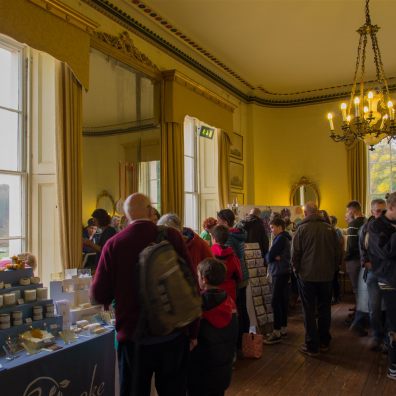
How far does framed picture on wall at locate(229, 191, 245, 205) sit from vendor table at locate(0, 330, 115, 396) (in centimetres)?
598

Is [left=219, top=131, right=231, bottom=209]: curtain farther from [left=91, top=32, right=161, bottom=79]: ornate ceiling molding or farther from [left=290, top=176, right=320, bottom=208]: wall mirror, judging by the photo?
[left=290, top=176, right=320, bottom=208]: wall mirror

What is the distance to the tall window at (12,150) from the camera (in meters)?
4.37

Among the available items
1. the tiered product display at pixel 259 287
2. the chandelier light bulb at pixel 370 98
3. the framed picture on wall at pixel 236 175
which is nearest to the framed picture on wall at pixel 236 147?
the framed picture on wall at pixel 236 175

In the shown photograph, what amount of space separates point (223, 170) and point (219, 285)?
5.59 metres

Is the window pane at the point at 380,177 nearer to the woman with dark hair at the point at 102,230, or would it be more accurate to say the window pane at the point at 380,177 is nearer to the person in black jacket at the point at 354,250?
the person in black jacket at the point at 354,250

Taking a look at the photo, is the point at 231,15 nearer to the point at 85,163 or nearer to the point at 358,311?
the point at 85,163

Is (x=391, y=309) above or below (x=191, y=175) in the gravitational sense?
below

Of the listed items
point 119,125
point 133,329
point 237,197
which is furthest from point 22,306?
point 237,197

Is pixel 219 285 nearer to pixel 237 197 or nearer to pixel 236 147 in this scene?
pixel 237 197

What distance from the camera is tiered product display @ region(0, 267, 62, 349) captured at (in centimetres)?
255

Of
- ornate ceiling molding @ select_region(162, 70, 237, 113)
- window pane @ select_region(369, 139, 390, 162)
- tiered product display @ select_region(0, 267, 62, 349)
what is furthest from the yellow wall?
tiered product display @ select_region(0, 267, 62, 349)

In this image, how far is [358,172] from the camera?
974 centimetres

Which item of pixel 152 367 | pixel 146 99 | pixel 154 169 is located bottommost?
pixel 152 367

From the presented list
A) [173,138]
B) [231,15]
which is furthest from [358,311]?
[231,15]
